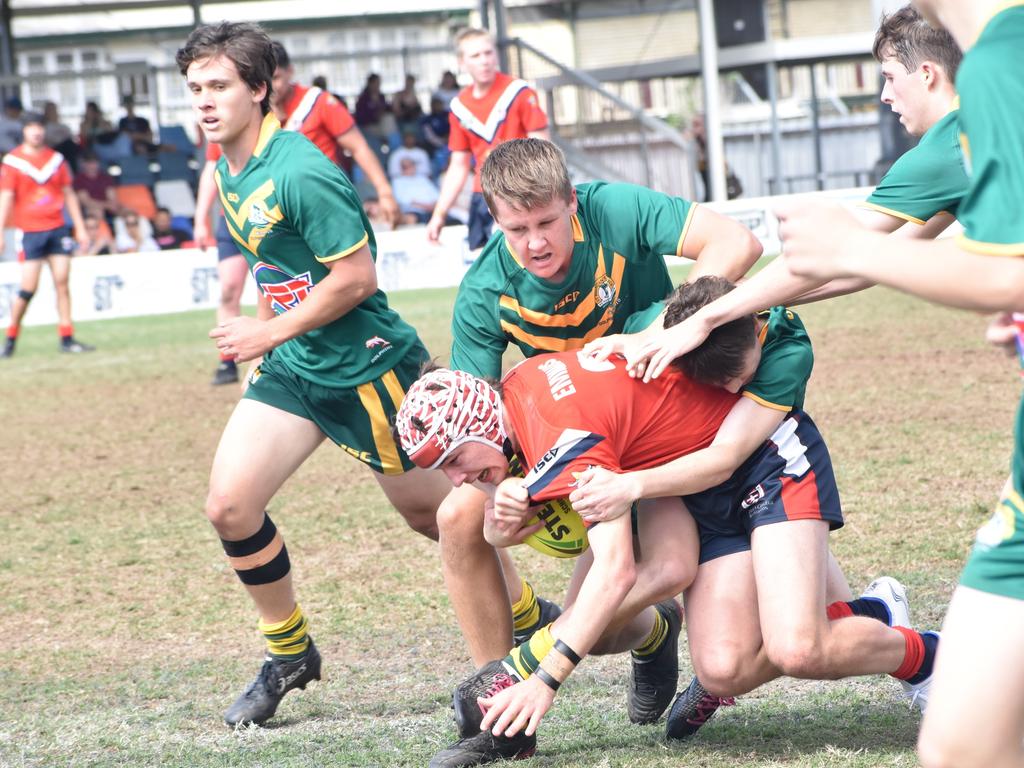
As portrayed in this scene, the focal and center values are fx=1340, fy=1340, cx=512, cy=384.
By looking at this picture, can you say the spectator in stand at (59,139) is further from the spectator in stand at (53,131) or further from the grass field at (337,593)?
the grass field at (337,593)

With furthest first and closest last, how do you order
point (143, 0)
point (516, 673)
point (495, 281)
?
point (143, 0) → point (495, 281) → point (516, 673)

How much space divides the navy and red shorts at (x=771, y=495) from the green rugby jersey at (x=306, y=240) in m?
1.32

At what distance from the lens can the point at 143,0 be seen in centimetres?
2770

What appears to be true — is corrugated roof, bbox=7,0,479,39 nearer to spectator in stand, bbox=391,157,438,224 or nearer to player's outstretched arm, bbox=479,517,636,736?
spectator in stand, bbox=391,157,438,224

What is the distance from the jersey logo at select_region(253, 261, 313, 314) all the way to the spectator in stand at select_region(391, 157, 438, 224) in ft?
53.1

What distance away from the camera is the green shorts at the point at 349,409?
178 inches

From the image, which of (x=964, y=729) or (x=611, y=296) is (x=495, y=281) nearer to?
(x=611, y=296)

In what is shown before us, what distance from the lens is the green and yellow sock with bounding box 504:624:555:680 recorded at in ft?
10.9

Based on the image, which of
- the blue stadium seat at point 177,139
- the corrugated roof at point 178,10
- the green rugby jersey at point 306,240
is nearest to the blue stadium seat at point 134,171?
the blue stadium seat at point 177,139

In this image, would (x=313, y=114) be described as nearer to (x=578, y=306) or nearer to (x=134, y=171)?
(x=578, y=306)

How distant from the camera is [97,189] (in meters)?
20.5

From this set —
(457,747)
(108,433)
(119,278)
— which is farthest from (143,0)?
(457,747)

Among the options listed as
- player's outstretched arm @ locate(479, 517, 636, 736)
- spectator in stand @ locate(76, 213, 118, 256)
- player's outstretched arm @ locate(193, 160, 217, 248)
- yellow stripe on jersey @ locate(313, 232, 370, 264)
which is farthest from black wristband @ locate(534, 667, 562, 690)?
spectator in stand @ locate(76, 213, 118, 256)

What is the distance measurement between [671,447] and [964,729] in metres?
1.48
